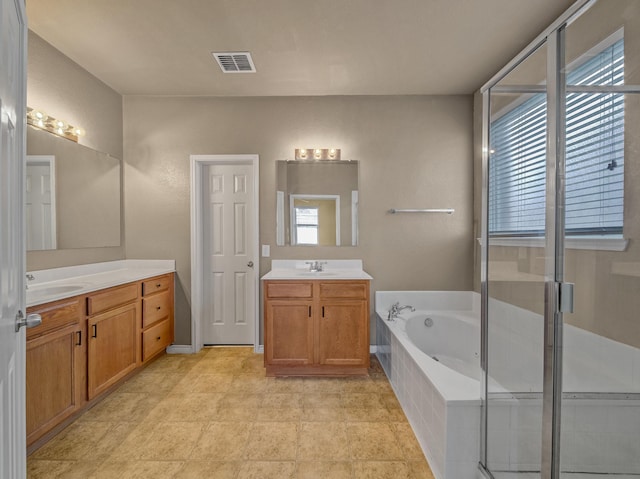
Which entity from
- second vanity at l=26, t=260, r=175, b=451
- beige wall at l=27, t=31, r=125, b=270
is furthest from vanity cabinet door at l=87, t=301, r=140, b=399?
beige wall at l=27, t=31, r=125, b=270

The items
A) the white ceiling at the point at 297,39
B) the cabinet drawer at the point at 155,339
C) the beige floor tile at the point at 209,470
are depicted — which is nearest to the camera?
the beige floor tile at the point at 209,470

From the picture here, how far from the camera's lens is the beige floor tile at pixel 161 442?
1.86 metres

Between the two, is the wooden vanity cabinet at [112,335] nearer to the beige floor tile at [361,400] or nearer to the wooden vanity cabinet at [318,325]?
the wooden vanity cabinet at [318,325]

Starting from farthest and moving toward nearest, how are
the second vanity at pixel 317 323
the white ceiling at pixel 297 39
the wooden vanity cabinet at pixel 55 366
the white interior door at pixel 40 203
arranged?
the second vanity at pixel 317 323 → the white interior door at pixel 40 203 → the white ceiling at pixel 297 39 → the wooden vanity cabinet at pixel 55 366

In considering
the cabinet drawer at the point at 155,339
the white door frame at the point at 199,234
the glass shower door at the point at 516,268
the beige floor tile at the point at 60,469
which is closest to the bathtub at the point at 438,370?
the glass shower door at the point at 516,268

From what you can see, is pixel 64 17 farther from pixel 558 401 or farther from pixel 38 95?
pixel 558 401

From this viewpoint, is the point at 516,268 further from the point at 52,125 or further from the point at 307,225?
the point at 52,125

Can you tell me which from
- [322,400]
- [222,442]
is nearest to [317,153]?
[322,400]

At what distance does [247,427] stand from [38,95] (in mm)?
2756

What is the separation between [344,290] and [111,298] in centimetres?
177

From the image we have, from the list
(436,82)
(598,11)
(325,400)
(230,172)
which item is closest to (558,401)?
(598,11)

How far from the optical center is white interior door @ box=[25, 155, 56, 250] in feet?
7.68

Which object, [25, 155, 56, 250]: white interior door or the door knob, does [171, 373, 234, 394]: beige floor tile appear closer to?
[25, 155, 56, 250]: white interior door

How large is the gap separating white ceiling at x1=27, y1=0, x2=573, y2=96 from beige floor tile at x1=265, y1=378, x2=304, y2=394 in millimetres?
2603
